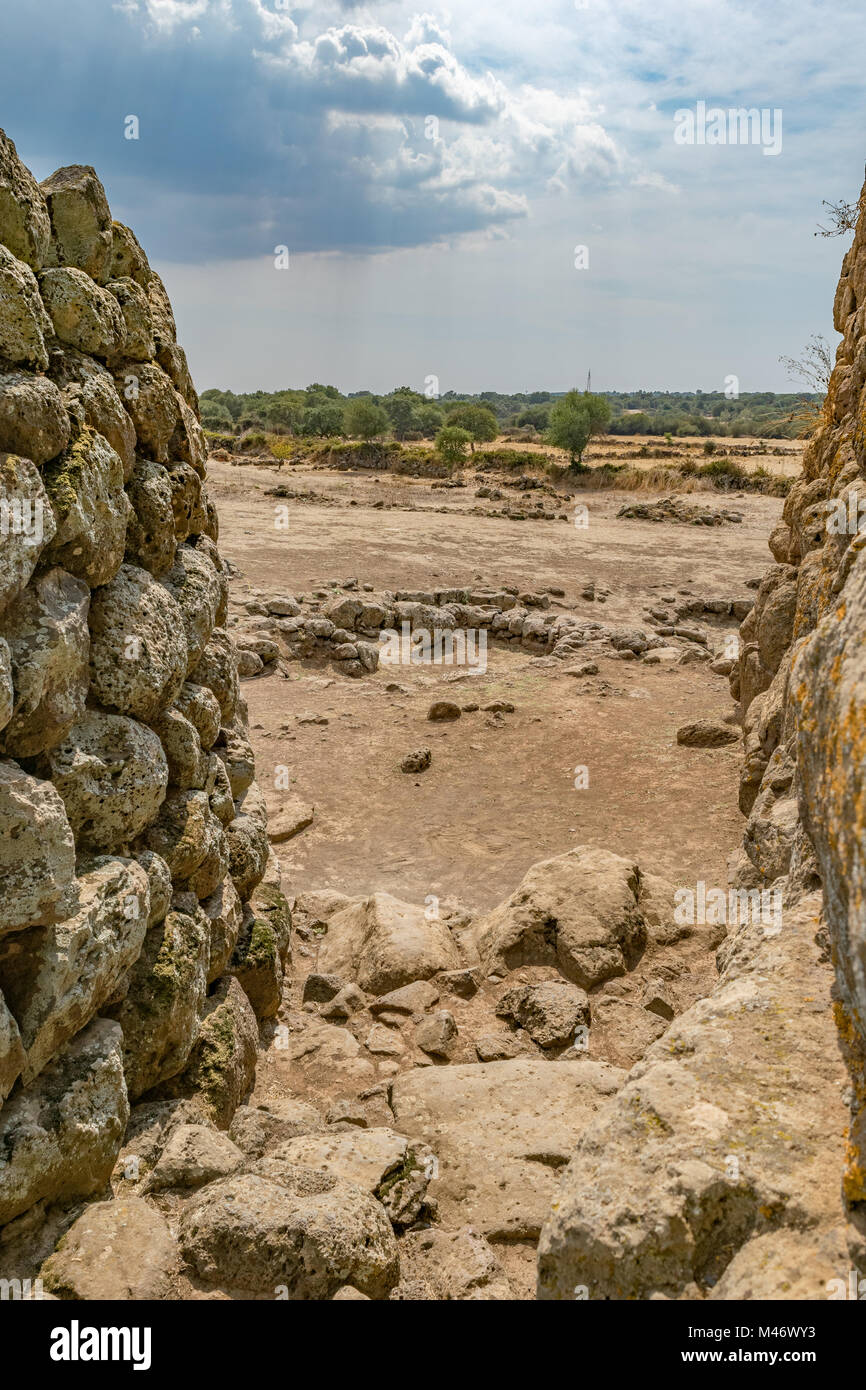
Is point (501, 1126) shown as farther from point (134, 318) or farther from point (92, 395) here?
point (134, 318)

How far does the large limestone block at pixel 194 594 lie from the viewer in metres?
5.06

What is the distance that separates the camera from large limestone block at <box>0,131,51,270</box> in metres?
3.73

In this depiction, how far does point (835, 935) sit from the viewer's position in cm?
230

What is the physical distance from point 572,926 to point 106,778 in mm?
3696

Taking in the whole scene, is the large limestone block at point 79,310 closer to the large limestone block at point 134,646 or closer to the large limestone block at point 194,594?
the large limestone block at point 134,646

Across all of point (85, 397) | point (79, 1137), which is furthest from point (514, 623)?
point (79, 1137)

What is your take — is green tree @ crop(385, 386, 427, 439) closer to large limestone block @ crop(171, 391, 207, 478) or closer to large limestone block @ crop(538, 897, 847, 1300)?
large limestone block @ crop(171, 391, 207, 478)

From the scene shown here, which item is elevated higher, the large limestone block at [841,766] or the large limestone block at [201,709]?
the large limestone block at [841,766]

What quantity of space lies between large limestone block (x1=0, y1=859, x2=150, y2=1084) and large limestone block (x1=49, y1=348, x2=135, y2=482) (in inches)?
80.4

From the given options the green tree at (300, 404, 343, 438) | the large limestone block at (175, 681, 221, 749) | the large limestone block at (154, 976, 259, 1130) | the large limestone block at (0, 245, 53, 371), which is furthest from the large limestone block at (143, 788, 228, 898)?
the green tree at (300, 404, 343, 438)

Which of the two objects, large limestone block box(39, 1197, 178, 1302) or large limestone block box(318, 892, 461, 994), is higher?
large limestone block box(39, 1197, 178, 1302)

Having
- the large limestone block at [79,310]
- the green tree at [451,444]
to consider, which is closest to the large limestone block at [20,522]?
the large limestone block at [79,310]

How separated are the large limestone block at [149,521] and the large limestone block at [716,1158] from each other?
346cm

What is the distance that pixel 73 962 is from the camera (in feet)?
11.2
